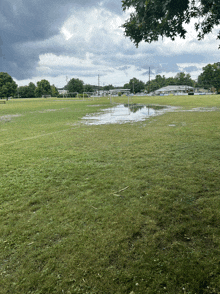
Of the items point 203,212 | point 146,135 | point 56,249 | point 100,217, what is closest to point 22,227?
point 56,249

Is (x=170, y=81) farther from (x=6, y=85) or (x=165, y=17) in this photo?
(x=165, y=17)

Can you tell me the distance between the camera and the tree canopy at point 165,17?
18.8 ft

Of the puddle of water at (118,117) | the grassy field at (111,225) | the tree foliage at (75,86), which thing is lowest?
the grassy field at (111,225)

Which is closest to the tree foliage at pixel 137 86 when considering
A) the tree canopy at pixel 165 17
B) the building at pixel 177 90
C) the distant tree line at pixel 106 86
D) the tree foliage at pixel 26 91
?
the distant tree line at pixel 106 86

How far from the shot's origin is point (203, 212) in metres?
3.70

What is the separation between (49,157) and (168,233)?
5.16m

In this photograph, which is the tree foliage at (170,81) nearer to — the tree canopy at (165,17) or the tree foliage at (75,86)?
the tree foliage at (75,86)

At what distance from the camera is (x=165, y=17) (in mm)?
6215

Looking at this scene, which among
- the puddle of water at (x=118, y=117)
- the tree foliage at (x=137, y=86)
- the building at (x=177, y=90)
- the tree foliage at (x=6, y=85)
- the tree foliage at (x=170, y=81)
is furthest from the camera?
the tree foliage at (x=137, y=86)

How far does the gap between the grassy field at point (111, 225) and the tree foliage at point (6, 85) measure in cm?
8273

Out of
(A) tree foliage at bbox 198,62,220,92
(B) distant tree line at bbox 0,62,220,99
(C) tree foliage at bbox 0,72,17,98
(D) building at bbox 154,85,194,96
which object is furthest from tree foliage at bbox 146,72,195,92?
(C) tree foliage at bbox 0,72,17,98

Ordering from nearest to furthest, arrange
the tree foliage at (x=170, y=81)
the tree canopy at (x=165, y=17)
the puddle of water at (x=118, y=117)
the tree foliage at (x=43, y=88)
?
the tree canopy at (x=165, y=17) → the puddle of water at (x=118, y=117) → the tree foliage at (x=43, y=88) → the tree foliage at (x=170, y=81)

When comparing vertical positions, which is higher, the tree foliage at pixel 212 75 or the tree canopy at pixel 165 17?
the tree foliage at pixel 212 75

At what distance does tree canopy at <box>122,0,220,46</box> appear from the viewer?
5.73 meters
